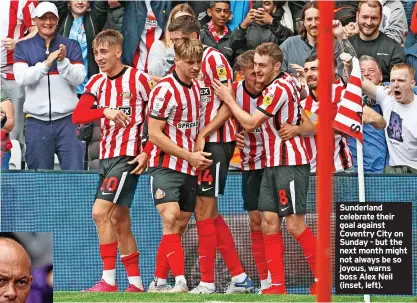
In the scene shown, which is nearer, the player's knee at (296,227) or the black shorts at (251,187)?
the player's knee at (296,227)

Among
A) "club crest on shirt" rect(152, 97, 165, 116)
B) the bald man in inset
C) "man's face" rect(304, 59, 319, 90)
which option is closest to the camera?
the bald man in inset

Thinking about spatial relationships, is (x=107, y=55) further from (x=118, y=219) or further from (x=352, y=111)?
(x=352, y=111)

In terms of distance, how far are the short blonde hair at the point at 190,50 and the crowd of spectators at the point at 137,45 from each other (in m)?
1.27

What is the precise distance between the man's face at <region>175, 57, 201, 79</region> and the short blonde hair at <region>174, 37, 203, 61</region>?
0.03 m

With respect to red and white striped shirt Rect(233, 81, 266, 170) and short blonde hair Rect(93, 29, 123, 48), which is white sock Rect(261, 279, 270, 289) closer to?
red and white striped shirt Rect(233, 81, 266, 170)

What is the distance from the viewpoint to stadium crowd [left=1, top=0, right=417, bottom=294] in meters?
12.1

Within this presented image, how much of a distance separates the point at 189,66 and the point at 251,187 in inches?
52.5

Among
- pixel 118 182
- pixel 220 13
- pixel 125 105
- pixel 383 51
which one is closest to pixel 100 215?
pixel 118 182

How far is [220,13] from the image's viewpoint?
14250 mm

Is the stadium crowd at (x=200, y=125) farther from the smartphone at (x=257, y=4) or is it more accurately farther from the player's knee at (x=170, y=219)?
the smartphone at (x=257, y=4)

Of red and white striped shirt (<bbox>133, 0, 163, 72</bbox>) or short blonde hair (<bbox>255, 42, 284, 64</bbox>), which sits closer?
short blonde hair (<bbox>255, 42, 284, 64</bbox>)

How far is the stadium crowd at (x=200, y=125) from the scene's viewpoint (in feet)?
39.6

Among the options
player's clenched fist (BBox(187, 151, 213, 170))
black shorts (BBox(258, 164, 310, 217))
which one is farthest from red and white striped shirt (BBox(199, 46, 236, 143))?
black shorts (BBox(258, 164, 310, 217))

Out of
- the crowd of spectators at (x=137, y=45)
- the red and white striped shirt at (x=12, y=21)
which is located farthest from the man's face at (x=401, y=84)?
the red and white striped shirt at (x=12, y=21)
